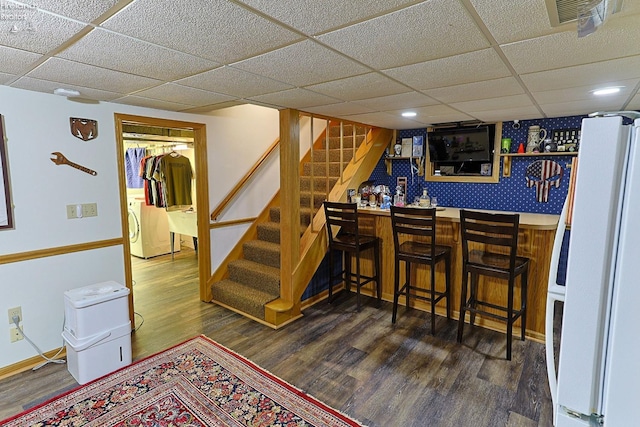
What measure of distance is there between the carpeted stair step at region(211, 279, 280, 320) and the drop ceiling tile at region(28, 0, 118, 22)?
8.79 ft

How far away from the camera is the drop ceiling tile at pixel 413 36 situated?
1.26 m

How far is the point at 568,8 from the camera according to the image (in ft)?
3.95

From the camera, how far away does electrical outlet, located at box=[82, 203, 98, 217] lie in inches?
111

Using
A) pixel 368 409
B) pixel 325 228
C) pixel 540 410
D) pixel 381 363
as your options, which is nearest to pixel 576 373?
pixel 368 409

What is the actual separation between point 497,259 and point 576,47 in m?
1.77

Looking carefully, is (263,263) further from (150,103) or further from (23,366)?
(23,366)

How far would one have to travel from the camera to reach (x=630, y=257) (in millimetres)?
629

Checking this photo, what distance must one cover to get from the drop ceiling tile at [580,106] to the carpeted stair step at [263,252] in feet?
9.81

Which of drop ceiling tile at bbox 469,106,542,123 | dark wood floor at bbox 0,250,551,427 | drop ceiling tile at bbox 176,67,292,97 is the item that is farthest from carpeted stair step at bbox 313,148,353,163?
drop ceiling tile at bbox 176,67,292,97

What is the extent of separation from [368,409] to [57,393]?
2106 mm

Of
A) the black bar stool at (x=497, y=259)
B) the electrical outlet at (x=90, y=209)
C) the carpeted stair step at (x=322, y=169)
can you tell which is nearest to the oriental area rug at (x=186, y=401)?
the electrical outlet at (x=90, y=209)

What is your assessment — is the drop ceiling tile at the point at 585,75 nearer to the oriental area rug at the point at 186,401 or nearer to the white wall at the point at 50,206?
the oriental area rug at the point at 186,401

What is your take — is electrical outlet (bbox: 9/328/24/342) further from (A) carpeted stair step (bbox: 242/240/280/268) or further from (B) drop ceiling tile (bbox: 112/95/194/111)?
(A) carpeted stair step (bbox: 242/240/280/268)

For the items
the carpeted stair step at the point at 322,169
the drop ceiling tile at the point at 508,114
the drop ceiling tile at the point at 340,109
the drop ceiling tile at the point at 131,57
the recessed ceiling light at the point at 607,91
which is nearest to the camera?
the drop ceiling tile at the point at 131,57
